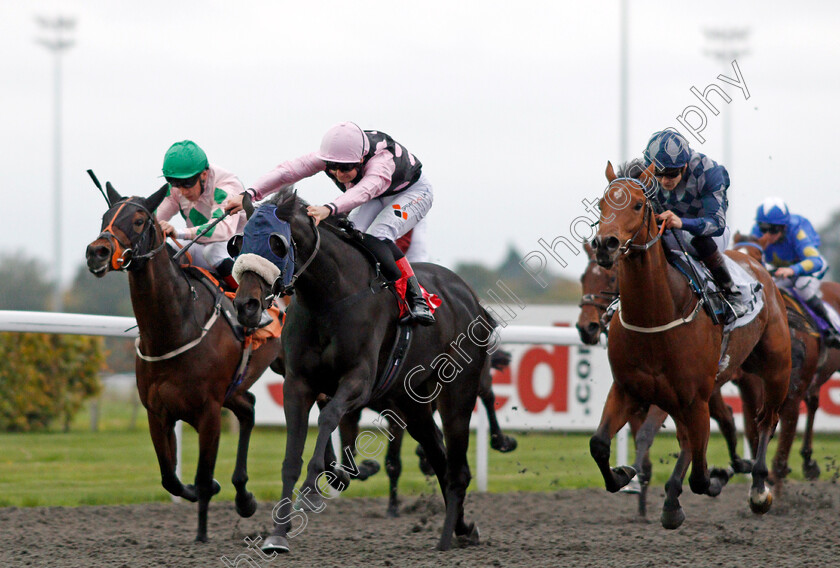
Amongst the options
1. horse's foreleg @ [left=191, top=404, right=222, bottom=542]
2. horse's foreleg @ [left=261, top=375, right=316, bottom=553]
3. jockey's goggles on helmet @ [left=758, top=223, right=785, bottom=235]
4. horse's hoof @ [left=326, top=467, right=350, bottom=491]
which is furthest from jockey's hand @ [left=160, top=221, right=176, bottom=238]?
jockey's goggles on helmet @ [left=758, top=223, right=785, bottom=235]

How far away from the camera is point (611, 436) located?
508 cm

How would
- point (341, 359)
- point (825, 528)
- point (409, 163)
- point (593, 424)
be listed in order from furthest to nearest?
1. point (593, 424)
2. point (825, 528)
3. point (409, 163)
4. point (341, 359)

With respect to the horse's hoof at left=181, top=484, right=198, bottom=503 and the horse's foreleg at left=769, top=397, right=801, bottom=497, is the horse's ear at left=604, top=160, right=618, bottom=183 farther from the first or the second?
the horse's foreleg at left=769, top=397, right=801, bottom=497

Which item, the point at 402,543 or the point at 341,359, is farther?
the point at 402,543

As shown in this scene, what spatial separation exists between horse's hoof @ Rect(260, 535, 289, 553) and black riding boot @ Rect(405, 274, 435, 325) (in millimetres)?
1303

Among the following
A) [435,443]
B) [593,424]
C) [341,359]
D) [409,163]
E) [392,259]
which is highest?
[409,163]

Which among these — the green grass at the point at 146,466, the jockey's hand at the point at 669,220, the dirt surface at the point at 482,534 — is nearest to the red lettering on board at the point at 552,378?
the green grass at the point at 146,466

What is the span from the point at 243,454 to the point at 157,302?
1035mm

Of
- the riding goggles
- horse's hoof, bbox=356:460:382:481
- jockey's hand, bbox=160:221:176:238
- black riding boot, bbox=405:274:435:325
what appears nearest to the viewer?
black riding boot, bbox=405:274:435:325

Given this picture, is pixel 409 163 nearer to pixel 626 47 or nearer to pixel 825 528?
pixel 825 528

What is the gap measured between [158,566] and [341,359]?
1266 mm

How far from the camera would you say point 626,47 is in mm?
20609

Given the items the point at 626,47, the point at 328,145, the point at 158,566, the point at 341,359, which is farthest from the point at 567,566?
the point at 626,47

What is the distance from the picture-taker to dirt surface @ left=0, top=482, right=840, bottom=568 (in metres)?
5.07
